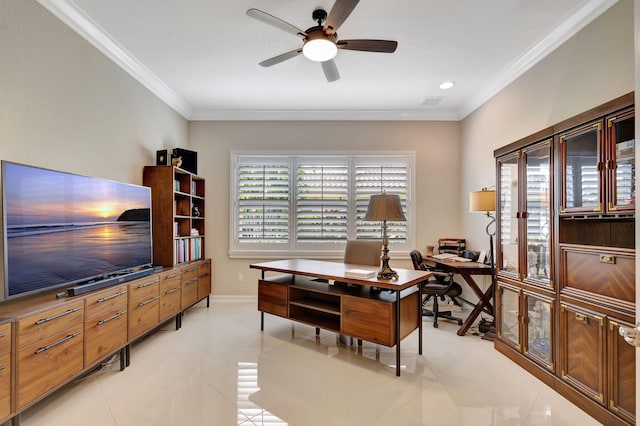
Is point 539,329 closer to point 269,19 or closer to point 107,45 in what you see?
point 269,19

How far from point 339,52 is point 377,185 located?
2115 millimetres

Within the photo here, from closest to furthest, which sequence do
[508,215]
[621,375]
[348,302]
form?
[621,375], [348,302], [508,215]

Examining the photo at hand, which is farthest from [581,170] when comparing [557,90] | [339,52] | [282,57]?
[282,57]

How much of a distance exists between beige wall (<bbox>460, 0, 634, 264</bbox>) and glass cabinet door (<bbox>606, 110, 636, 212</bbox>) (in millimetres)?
540

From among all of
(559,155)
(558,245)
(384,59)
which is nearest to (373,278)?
(558,245)

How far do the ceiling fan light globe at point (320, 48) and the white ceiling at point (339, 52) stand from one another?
324 mm

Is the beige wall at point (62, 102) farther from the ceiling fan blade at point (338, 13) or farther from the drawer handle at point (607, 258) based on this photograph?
the drawer handle at point (607, 258)

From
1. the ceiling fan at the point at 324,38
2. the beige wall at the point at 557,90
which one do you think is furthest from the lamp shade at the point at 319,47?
the beige wall at the point at 557,90

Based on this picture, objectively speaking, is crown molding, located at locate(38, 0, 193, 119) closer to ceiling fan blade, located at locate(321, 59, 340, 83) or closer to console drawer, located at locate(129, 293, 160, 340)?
ceiling fan blade, located at locate(321, 59, 340, 83)

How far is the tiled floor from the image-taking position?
6.39 feet

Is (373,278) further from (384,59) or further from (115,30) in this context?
(115,30)

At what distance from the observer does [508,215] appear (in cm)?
284

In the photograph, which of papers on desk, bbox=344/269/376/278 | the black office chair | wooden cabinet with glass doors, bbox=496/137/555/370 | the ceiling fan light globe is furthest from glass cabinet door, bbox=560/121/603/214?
the ceiling fan light globe

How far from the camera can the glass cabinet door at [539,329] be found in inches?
90.0
